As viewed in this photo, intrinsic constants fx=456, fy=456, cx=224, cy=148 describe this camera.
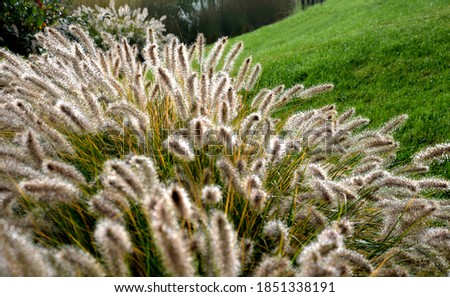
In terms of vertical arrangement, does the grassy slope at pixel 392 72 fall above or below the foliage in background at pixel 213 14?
below

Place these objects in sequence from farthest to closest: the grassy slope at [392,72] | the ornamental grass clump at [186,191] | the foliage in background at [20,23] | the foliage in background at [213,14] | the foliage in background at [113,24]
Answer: the foliage in background at [213,14] → the foliage in background at [113,24] → the foliage in background at [20,23] → the grassy slope at [392,72] → the ornamental grass clump at [186,191]

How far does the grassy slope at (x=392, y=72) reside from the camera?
507cm

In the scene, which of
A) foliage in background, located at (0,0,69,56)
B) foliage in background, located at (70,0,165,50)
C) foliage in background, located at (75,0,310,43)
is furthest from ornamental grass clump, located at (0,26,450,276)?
foliage in background, located at (75,0,310,43)

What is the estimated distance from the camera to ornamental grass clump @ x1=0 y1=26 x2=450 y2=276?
1457 millimetres

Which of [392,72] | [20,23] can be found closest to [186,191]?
[392,72]

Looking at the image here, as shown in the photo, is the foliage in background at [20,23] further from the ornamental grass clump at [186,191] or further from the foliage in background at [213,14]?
the foliage in background at [213,14]

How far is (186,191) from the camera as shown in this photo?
7.20ft

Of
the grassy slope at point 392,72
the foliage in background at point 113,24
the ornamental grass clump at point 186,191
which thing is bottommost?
the grassy slope at point 392,72

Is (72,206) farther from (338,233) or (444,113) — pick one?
(444,113)

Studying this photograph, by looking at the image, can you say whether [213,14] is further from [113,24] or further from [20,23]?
[20,23]

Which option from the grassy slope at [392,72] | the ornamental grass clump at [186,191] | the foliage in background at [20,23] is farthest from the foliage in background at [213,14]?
the ornamental grass clump at [186,191]

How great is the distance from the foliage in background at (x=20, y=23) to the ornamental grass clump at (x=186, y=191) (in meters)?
3.77

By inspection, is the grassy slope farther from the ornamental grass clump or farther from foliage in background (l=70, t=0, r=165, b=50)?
foliage in background (l=70, t=0, r=165, b=50)

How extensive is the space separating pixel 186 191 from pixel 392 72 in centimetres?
566
